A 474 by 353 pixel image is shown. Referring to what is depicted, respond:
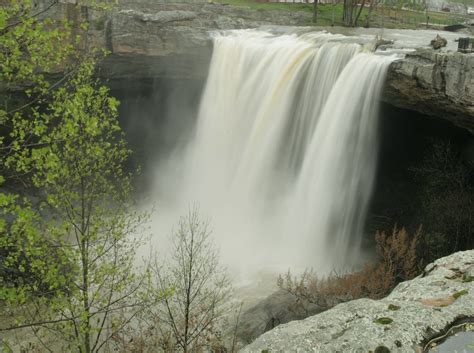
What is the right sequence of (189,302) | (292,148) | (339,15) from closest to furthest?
(189,302)
(292,148)
(339,15)

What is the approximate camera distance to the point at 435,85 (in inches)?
580

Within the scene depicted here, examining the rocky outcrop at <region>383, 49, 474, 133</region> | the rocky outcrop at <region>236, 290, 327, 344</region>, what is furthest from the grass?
the rocky outcrop at <region>236, 290, 327, 344</region>

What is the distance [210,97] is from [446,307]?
21.9 metres

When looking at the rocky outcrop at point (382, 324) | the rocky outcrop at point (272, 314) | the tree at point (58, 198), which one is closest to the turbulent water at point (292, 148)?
the rocky outcrop at point (272, 314)

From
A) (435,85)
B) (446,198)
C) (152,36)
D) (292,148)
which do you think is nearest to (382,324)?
(435,85)

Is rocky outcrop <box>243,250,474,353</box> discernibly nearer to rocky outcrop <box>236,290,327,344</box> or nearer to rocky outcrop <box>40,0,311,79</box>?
rocky outcrop <box>236,290,327,344</box>

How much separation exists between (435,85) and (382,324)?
1149cm

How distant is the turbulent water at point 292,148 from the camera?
18.2m

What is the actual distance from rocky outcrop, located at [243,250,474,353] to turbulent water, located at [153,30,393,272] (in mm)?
12018

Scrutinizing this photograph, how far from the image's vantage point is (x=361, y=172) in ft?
61.4

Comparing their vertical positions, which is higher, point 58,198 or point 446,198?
point 58,198

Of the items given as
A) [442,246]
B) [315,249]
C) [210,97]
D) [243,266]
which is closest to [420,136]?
[442,246]

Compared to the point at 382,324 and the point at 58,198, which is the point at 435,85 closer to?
the point at 382,324

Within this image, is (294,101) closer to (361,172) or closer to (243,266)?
(361,172)
